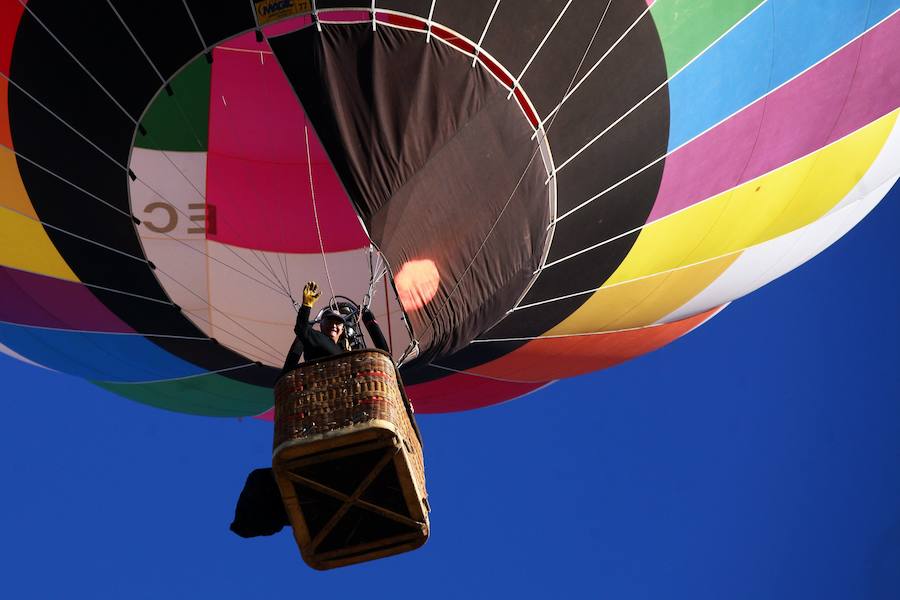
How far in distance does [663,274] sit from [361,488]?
2.65m

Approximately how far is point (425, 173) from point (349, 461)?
3.84 feet

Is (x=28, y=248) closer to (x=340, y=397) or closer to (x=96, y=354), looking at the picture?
(x=96, y=354)

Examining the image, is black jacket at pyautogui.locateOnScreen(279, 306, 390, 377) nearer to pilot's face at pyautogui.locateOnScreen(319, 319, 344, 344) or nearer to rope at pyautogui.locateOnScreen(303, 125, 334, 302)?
pilot's face at pyautogui.locateOnScreen(319, 319, 344, 344)

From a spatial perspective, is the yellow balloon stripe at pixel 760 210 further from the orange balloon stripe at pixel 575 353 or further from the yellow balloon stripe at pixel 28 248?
the yellow balloon stripe at pixel 28 248

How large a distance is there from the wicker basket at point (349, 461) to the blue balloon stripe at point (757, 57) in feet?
6.90

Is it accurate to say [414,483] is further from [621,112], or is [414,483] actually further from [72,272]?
[72,272]

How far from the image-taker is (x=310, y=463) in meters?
4.50

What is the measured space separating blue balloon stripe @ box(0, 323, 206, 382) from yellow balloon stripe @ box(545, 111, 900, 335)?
6.25 feet

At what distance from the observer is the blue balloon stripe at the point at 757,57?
6.06 metres

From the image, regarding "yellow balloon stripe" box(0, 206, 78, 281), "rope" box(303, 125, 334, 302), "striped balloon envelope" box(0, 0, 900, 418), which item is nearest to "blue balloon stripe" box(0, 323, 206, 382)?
"striped balloon envelope" box(0, 0, 900, 418)

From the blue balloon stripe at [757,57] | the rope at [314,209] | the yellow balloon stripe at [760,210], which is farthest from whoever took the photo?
the rope at [314,209]

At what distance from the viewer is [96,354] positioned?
7074 mm

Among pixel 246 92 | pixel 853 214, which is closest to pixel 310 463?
pixel 246 92

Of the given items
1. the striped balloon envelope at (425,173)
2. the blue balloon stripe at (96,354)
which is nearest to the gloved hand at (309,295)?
the striped balloon envelope at (425,173)
